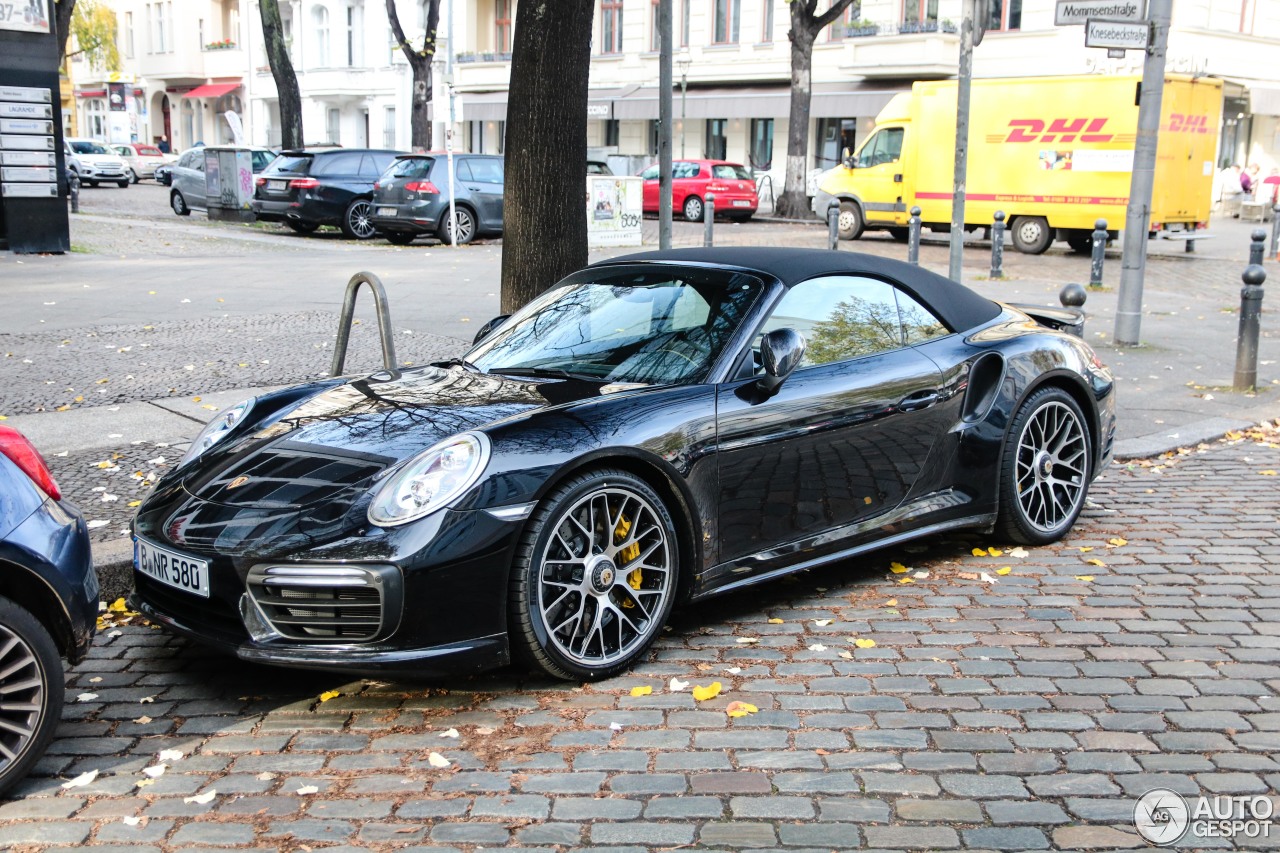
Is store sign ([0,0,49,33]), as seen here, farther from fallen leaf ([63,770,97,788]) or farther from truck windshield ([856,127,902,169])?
fallen leaf ([63,770,97,788])

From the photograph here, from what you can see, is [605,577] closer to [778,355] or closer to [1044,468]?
[778,355]

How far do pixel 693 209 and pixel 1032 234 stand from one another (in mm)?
10395

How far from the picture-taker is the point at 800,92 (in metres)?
32.7

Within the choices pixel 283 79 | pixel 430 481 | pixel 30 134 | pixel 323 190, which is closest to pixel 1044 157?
pixel 323 190

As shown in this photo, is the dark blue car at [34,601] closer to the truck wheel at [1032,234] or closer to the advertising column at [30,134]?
the advertising column at [30,134]

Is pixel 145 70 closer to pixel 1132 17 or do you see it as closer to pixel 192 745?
pixel 1132 17

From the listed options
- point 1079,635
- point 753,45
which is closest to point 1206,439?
point 1079,635

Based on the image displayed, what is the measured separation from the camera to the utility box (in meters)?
27.6

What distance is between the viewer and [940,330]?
5578 mm

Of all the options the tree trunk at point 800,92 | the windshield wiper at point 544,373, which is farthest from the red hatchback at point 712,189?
the windshield wiper at point 544,373

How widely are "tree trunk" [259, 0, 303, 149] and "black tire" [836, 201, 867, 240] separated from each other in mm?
12378

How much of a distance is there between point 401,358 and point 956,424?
555 cm

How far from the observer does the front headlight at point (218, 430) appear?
4.77m

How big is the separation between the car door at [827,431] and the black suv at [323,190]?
63.8 feet
